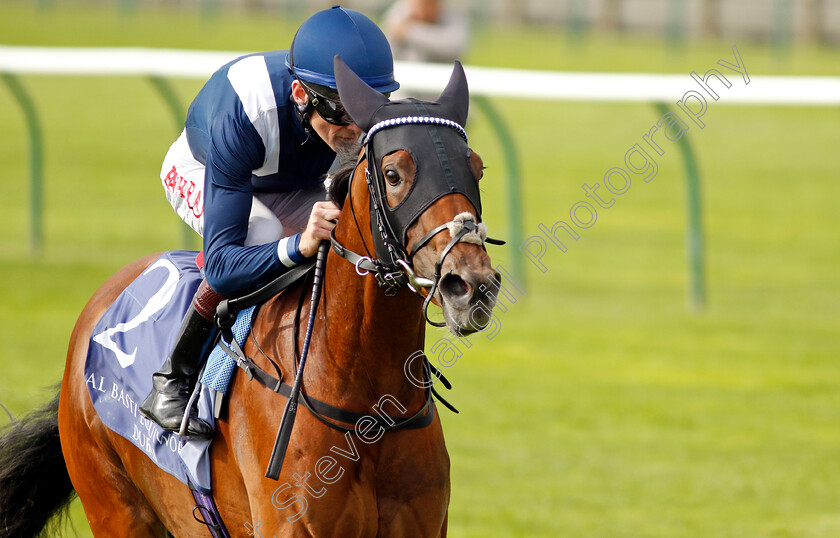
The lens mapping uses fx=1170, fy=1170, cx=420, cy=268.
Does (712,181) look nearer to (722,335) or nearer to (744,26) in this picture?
(722,335)

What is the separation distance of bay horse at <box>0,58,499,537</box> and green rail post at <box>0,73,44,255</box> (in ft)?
22.9

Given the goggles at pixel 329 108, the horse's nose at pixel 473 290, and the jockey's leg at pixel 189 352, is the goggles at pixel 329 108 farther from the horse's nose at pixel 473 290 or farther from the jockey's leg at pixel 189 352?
the horse's nose at pixel 473 290

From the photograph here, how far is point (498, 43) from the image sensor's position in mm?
26359

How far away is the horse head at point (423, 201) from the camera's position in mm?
2559

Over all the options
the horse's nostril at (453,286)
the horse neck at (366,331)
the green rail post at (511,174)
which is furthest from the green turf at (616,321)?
the horse's nostril at (453,286)

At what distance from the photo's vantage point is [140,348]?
3.76 meters

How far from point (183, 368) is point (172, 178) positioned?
27.5 inches

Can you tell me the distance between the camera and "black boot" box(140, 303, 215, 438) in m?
3.43

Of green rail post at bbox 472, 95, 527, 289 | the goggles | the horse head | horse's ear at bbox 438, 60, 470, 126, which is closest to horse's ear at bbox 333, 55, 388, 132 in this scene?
the horse head

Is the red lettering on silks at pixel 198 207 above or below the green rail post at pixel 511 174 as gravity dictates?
above

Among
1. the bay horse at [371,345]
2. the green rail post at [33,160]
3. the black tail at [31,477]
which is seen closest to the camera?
the bay horse at [371,345]

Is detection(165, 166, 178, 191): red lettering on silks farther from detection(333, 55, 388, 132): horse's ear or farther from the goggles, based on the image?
detection(333, 55, 388, 132): horse's ear

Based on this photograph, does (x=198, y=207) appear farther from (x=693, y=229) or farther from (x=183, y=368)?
(x=693, y=229)

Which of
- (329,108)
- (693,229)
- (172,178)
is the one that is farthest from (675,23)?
(329,108)
